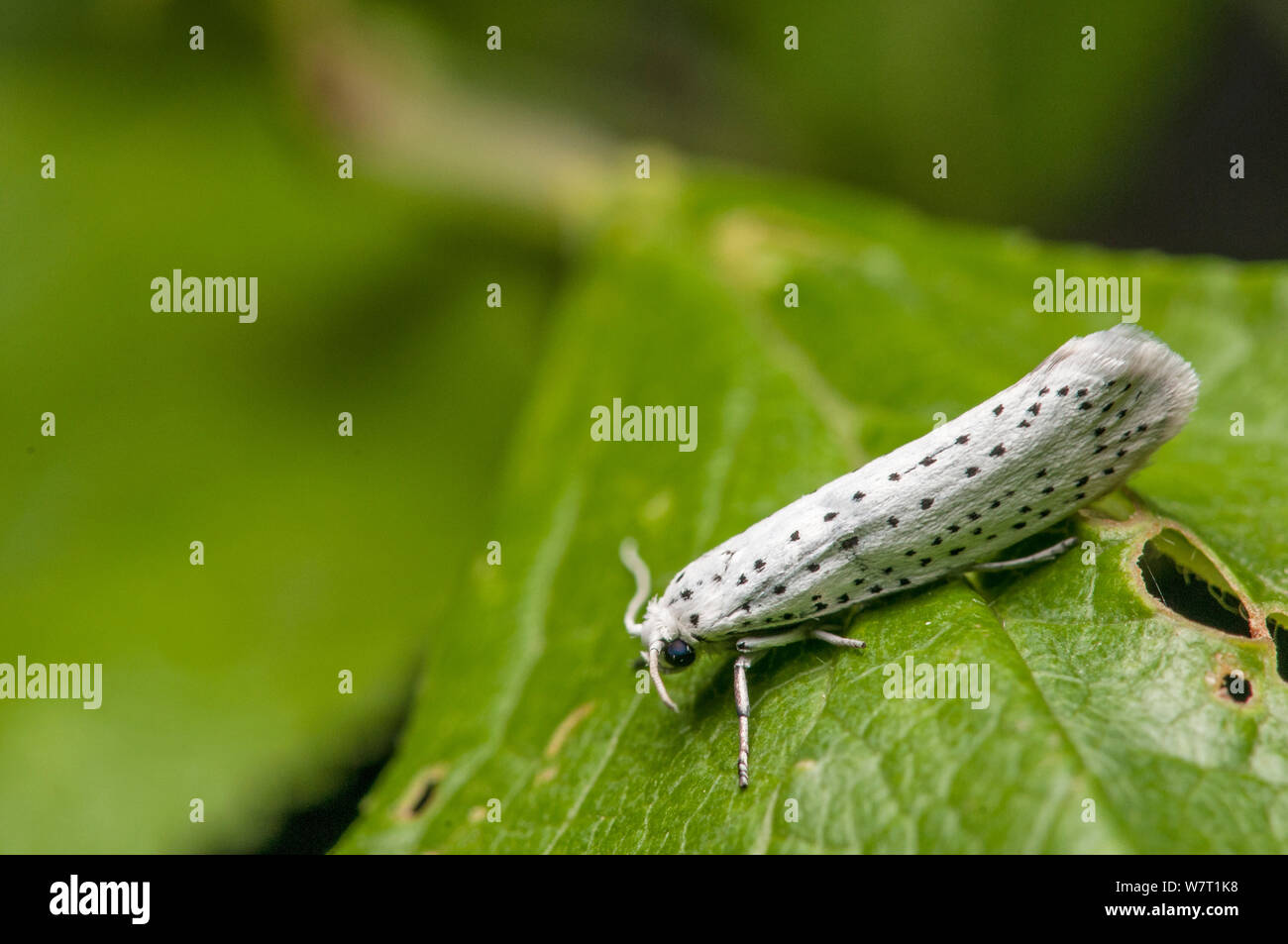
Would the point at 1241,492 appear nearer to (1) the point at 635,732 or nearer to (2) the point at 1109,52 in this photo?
(1) the point at 635,732

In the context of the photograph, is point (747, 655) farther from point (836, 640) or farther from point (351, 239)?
point (351, 239)

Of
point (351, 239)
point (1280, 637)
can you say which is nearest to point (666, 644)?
point (1280, 637)

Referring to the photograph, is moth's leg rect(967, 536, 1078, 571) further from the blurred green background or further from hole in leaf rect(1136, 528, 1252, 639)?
the blurred green background

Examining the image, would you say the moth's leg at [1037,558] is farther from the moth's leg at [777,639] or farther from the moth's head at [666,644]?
the moth's head at [666,644]

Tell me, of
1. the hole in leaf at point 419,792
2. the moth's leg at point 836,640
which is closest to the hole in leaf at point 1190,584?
the moth's leg at point 836,640

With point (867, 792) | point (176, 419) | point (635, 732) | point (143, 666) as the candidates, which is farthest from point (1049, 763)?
point (176, 419)

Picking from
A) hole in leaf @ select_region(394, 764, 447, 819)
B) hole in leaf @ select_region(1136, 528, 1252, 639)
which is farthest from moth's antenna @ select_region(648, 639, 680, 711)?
hole in leaf @ select_region(1136, 528, 1252, 639)
